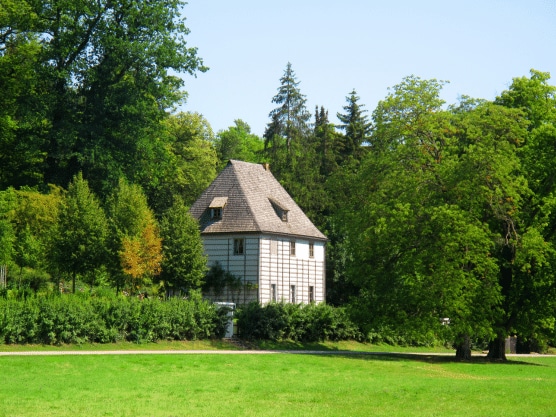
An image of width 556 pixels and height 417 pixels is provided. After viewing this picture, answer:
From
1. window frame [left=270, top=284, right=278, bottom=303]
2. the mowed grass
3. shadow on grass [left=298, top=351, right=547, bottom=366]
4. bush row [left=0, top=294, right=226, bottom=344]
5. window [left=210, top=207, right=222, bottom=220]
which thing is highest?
window [left=210, top=207, right=222, bottom=220]

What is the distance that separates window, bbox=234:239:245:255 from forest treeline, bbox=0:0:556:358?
607 centimetres

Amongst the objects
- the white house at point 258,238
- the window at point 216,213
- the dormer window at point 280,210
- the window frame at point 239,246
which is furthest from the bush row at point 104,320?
the dormer window at point 280,210

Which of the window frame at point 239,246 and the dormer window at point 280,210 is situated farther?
the dormer window at point 280,210

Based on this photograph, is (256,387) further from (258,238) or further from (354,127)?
(354,127)

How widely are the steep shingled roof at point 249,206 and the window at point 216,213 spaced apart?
18cm

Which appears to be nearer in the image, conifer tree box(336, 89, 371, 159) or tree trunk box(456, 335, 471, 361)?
tree trunk box(456, 335, 471, 361)

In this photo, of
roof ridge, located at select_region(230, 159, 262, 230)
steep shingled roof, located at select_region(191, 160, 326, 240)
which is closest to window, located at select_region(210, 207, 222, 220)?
steep shingled roof, located at select_region(191, 160, 326, 240)

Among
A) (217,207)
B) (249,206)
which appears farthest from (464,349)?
(217,207)

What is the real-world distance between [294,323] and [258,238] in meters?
12.5

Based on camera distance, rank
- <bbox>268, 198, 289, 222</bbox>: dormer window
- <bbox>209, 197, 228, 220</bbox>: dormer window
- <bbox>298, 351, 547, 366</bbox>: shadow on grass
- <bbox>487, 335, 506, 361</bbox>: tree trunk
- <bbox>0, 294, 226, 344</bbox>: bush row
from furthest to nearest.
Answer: <bbox>268, 198, 289, 222</bbox>: dormer window < <bbox>209, 197, 228, 220</bbox>: dormer window < <bbox>487, 335, 506, 361</bbox>: tree trunk < <bbox>298, 351, 547, 366</bbox>: shadow on grass < <bbox>0, 294, 226, 344</bbox>: bush row

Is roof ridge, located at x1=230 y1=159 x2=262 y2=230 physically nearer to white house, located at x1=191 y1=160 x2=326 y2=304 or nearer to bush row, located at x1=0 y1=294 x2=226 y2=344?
white house, located at x1=191 y1=160 x2=326 y2=304

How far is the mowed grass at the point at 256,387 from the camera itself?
787 inches

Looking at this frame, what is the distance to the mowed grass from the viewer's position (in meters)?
20.0

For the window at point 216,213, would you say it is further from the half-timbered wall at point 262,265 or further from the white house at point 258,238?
the half-timbered wall at point 262,265
